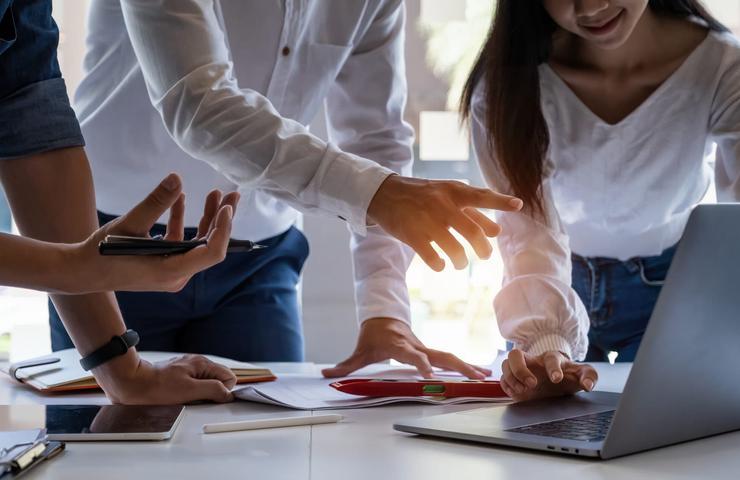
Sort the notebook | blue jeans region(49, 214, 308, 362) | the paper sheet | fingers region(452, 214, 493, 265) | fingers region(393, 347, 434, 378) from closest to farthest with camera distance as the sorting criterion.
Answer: fingers region(452, 214, 493, 265) < the paper sheet < the notebook < fingers region(393, 347, 434, 378) < blue jeans region(49, 214, 308, 362)

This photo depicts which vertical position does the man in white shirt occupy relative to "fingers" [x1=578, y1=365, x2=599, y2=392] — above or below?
above

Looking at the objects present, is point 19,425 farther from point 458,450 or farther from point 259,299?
point 259,299

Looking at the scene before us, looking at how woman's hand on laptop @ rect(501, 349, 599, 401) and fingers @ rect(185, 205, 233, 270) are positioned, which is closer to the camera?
fingers @ rect(185, 205, 233, 270)

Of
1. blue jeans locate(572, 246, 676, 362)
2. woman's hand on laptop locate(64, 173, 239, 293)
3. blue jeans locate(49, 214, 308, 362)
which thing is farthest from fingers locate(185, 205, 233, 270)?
blue jeans locate(572, 246, 676, 362)

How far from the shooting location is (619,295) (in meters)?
1.88

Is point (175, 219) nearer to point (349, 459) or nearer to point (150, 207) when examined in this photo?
point (150, 207)

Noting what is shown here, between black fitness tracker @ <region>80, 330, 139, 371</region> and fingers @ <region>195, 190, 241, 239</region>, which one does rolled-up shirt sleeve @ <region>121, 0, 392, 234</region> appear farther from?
black fitness tracker @ <region>80, 330, 139, 371</region>

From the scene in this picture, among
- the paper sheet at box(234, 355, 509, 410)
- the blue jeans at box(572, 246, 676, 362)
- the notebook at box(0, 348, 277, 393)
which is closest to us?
the paper sheet at box(234, 355, 509, 410)

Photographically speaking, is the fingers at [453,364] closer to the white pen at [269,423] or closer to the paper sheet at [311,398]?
the paper sheet at [311,398]

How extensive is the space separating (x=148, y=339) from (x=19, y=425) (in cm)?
72

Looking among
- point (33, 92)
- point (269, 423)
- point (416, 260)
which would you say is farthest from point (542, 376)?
point (416, 260)

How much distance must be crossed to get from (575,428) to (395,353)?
521 mm

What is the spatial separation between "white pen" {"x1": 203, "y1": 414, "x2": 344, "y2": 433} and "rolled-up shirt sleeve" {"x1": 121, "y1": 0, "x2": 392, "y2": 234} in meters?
0.26

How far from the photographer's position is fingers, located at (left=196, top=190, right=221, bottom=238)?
112 cm
